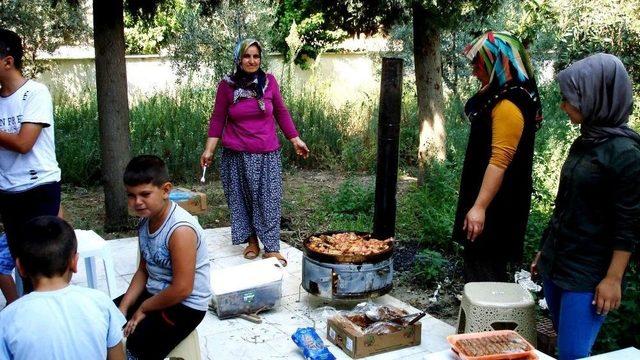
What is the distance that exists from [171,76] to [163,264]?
13.6 meters

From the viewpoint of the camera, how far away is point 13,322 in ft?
6.83

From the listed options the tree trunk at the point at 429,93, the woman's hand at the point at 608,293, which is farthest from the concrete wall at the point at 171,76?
the woman's hand at the point at 608,293

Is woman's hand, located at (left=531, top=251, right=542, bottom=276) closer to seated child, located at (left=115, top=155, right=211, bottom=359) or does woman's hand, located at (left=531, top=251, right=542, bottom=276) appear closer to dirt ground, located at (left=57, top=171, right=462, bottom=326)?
dirt ground, located at (left=57, top=171, right=462, bottom=326)

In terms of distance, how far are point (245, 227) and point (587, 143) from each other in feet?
11.7

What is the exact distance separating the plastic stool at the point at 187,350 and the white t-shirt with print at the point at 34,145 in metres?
1.24

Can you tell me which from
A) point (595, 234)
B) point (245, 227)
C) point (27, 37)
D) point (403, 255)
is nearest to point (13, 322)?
point (595, 234)

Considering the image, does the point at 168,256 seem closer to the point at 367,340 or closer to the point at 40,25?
the point at 367,340

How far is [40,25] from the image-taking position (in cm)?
1341

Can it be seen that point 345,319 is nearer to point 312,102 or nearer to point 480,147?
point 480,147

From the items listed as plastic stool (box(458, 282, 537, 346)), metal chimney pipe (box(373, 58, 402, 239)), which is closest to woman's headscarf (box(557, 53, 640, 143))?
plastic stool (box(458, 282, 537, 346))

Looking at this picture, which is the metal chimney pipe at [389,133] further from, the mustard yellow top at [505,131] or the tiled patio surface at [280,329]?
the mustard yellow top at [505,131]

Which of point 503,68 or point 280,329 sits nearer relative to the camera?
point 503,68

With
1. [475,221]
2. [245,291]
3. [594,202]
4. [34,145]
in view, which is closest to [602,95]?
[594,202]

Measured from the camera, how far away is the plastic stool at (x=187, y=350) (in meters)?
2.94
